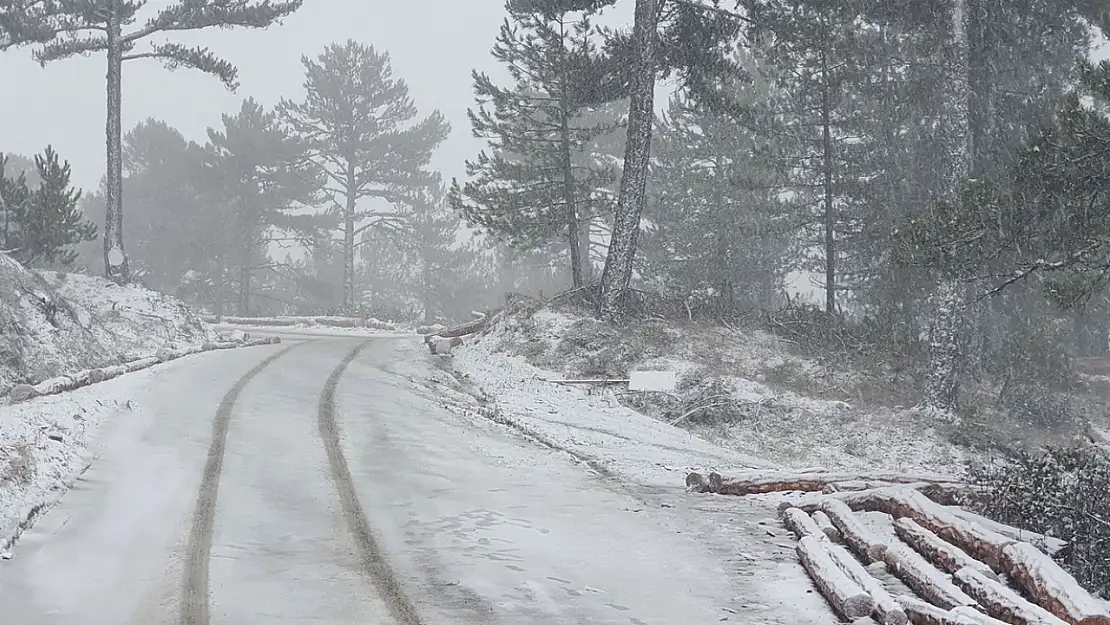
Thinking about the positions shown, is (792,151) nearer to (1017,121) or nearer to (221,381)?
(1017,121)

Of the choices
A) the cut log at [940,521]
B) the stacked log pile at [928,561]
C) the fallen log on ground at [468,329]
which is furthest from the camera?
the fallen log on ground at [468,329]

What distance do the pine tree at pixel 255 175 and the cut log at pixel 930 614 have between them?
4424cm

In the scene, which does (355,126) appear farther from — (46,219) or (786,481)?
(786,481)

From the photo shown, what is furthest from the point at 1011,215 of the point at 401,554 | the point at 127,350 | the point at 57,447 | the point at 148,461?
the point at 127,350

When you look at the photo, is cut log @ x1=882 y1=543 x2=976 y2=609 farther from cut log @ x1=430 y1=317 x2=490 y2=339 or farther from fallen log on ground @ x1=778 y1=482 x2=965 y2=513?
cut log @ x1=430 y1=317 x2=490 y2=339

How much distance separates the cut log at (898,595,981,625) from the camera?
5371 millimetres

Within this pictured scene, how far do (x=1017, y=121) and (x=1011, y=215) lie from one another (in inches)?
329

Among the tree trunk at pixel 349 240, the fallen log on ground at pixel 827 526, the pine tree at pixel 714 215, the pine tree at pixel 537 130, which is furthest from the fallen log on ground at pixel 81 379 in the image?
the tree trunk at pixel 349 240

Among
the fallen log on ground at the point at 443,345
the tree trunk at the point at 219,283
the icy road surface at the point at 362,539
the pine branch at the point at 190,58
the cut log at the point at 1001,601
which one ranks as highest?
the pine branch at the point at 190,58

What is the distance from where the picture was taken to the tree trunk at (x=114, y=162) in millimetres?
25469

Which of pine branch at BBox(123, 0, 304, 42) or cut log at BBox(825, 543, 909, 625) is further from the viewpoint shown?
pine branch at BBox(123, 0, 304, 42)

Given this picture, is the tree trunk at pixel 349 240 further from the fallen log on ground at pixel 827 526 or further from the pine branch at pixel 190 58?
the fallen log on ground at pixel 827 526

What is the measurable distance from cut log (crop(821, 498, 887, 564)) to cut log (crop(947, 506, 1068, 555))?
0.81 m

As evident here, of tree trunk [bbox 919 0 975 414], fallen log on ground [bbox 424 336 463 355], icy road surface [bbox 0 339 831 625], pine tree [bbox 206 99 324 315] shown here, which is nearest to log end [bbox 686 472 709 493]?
icy road surface [bbox 0 339 831 625]
